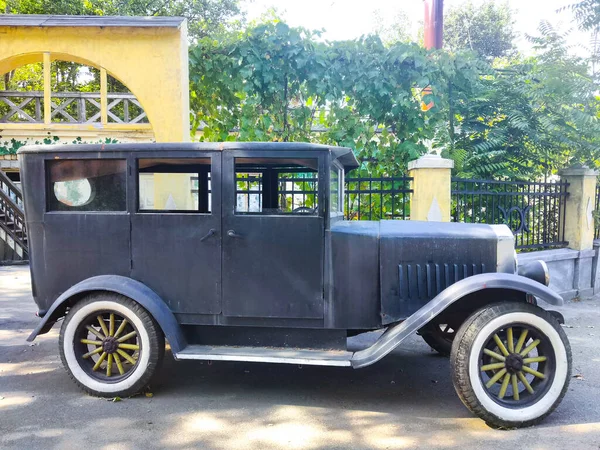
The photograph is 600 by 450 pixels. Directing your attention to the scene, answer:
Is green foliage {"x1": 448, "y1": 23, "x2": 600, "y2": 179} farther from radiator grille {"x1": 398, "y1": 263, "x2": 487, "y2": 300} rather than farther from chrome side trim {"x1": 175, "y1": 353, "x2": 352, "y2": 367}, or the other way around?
chrome side trim {"x1": 175, "y1": 353, "x2": 352, "y2": 367}

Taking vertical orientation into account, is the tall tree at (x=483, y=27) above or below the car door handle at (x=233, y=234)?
above

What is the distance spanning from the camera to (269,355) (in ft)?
11.9

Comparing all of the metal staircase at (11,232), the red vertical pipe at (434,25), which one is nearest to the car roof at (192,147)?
the metal staircase at (11,232)

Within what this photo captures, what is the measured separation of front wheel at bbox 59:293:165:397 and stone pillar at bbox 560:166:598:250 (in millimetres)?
6698

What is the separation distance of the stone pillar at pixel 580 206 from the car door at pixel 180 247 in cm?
623

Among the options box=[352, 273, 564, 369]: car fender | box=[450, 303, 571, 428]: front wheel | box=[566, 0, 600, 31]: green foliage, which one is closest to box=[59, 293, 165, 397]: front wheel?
box=[352, 273, 564, 369]: car fender

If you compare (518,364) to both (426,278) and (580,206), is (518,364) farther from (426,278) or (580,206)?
(580,206)

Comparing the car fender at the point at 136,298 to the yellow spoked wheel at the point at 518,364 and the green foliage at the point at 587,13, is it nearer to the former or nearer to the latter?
the yellow spoked wheel at the point at 518,364

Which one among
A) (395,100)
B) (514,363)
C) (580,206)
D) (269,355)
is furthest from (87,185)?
(580,206)

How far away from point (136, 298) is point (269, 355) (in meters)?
1.05

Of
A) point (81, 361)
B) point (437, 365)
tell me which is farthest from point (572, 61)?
point (81, 361)

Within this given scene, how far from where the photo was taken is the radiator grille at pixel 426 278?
381 cm

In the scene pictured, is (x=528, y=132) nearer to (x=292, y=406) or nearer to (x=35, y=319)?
(x=292, y=406)

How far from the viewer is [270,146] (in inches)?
147
